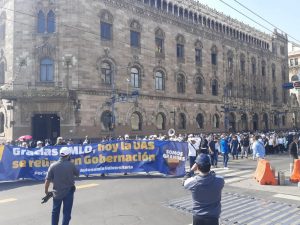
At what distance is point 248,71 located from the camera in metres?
48.2

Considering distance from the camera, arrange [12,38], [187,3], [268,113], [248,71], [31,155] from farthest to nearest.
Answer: [268,113] → [248,71] → [187,3] → [12,38] → [31,155]

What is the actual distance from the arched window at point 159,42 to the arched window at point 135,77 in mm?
3382

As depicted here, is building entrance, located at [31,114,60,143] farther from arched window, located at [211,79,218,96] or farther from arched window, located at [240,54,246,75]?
arched window, located at [240,54,246,75]

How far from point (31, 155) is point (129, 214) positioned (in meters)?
7.21

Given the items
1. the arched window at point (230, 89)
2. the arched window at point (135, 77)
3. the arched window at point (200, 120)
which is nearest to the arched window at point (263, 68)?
the arched window at point (230, 89)

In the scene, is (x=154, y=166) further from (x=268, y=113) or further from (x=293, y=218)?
(x=268, y=113)

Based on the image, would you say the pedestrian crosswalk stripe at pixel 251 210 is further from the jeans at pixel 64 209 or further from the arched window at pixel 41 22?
the arched window at pixel 41 22

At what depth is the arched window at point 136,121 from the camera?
31.0 m

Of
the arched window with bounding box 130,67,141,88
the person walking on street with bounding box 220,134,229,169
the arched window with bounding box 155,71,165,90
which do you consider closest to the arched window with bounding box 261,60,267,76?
the arched window with bounding box 155,71,165,90

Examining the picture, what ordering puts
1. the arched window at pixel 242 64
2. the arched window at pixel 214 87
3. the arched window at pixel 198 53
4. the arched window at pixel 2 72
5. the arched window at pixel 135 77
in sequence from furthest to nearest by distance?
the arched window at pixel 242 64 < the arched window at pixel 214 87 < the arched window at pixel 198 53 < the arched window at pixel 135 77 < the arched window at pixel 2 72

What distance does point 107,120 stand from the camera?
2892 cm

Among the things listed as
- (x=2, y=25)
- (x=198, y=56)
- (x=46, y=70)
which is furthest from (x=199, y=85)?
(x=2, y=25)

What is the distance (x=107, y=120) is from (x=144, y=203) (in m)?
19.5

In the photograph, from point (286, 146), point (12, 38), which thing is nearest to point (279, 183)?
point (286, 146)
